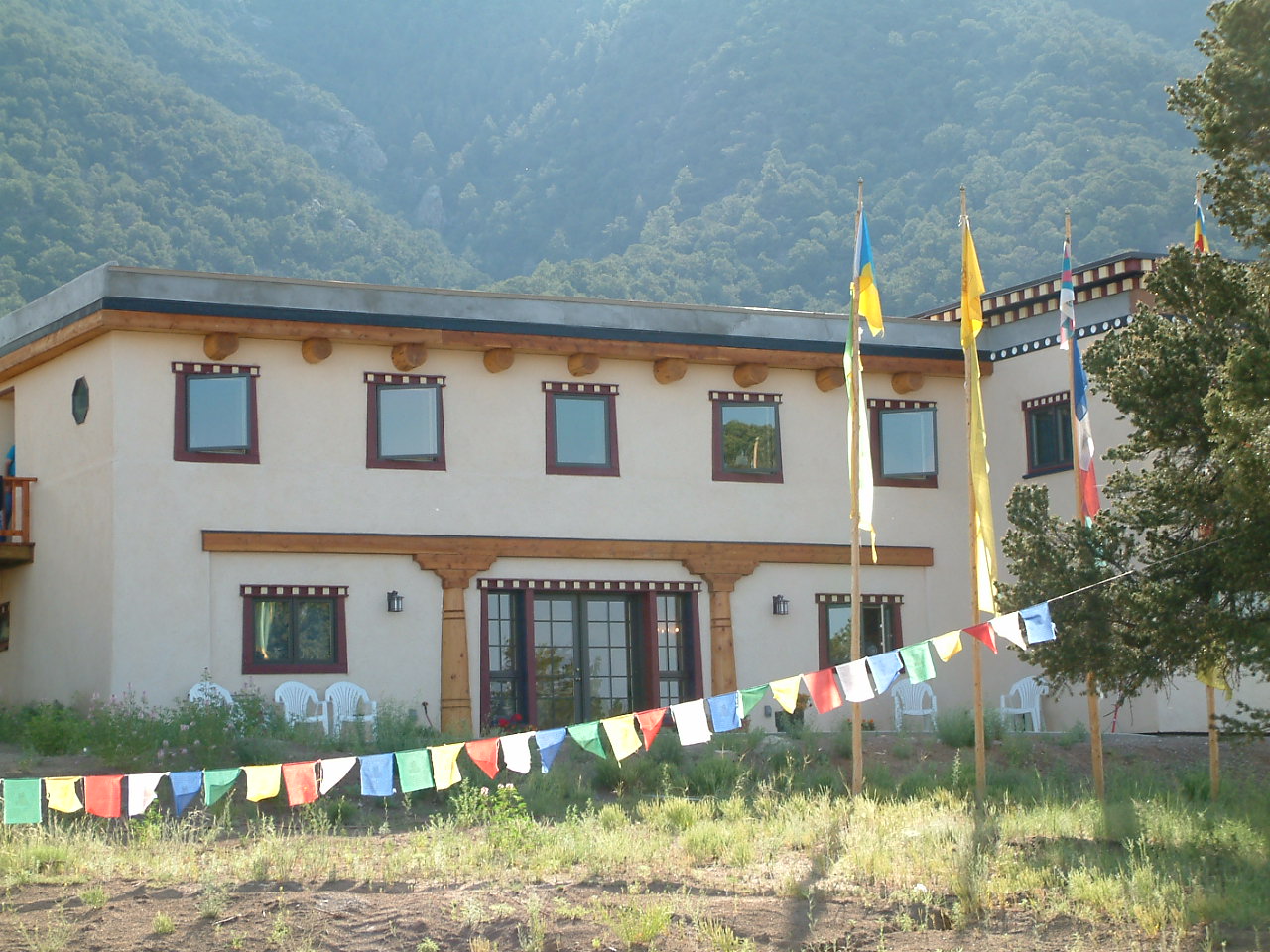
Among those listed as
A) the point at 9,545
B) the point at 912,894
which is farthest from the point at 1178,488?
the point at 9,545

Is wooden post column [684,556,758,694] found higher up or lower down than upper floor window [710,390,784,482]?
lower down

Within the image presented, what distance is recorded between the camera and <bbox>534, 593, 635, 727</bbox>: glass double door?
23047mm

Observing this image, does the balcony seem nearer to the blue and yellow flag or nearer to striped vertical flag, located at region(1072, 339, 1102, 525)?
the blue and yellow flag

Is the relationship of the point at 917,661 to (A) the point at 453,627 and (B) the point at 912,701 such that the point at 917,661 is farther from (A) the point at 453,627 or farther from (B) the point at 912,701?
(B) the point at 912,701

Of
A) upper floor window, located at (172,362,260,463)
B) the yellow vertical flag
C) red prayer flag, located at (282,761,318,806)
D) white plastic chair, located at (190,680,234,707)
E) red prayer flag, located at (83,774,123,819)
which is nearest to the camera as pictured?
red prayer flag, located at (83,774,123,819)

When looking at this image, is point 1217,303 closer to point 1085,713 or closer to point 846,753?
point 846,753

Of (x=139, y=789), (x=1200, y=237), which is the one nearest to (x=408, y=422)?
(x=139, y=789)

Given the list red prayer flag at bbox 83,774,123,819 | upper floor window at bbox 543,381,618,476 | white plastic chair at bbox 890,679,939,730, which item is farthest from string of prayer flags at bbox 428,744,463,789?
white plastic chair at bbox 890,679,939,730

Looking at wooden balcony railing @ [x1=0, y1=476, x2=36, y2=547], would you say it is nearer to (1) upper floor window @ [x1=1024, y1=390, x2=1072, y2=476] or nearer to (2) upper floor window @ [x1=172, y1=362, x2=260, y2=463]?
(2) upper floor window @ [x1=172, y1=362, x2=260, y2=463]

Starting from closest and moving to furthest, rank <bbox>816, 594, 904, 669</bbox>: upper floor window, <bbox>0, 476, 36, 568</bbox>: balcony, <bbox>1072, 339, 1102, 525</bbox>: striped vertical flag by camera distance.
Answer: <bbox>1072, 339, 1102, 525</bbox>: striped vertical flag
<bbox>0, 476, 36, 568</bbox>: balcony
<bbox>816, 594, 904, 669</bbox>: upper floor window

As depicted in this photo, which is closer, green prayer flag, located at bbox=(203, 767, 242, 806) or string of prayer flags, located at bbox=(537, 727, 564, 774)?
green prayer flag, located at bbox=(203, 767, 242, 806)

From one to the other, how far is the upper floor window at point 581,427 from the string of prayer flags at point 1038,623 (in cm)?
927

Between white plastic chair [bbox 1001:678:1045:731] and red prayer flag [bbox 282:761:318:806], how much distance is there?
12.3m

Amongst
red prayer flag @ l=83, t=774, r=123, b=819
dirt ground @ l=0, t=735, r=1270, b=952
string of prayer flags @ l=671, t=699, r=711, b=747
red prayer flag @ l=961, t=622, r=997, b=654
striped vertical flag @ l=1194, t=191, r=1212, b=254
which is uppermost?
striped vertical flag @ l=1194, t=191, r=1212, b=254
